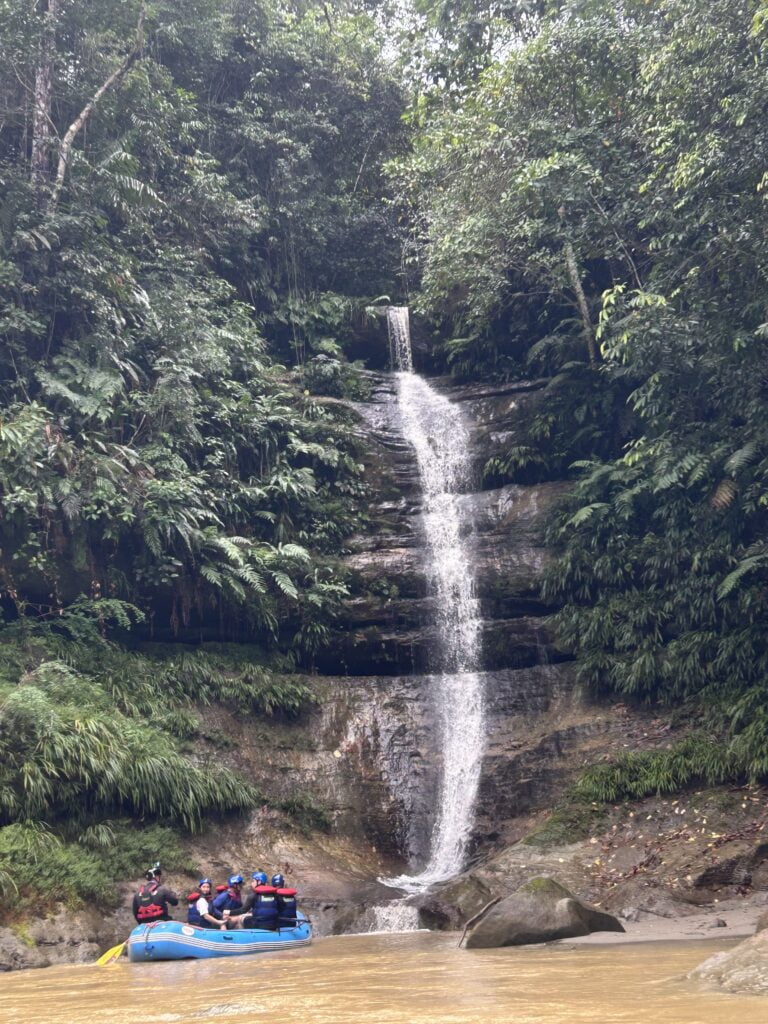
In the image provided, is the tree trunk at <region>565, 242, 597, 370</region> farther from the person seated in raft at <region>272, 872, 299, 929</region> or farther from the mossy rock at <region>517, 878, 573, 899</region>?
the person seated in raft at <region>272, 872, 299, 929</region>

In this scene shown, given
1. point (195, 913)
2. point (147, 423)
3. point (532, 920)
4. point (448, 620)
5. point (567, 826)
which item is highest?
point (147, 423)

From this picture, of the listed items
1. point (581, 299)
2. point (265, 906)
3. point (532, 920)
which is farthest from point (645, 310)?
point (265, 906)

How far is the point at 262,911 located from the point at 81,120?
16.4 metres

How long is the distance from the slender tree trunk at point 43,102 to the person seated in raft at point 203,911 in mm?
13922

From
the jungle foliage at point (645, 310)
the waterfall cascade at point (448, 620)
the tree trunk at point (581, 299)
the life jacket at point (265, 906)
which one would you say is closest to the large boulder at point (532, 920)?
the life jacket at point (265, 906)

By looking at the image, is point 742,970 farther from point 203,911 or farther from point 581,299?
point 581,299

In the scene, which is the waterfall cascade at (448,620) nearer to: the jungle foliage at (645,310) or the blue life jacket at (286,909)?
the jungle foliage at (645,310)

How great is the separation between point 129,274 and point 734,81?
466 inches

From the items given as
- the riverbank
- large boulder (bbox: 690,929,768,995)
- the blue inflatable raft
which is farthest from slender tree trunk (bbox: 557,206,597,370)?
large boulder (bbox: 690,929,768,995)

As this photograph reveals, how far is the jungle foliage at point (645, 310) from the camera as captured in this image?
1420cm

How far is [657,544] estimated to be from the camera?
648 inches

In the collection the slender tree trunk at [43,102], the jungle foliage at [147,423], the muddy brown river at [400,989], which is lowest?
the muddy brown river at [400,989]

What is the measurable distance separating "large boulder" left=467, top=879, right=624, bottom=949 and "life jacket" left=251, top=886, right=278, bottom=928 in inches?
99.5

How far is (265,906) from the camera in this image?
1002 centimetres
